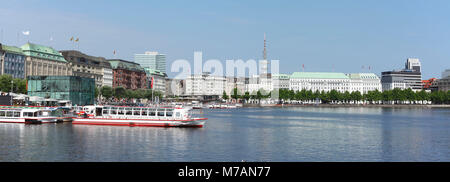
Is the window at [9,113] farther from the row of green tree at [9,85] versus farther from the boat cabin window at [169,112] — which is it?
the row of green tree at [9,85]

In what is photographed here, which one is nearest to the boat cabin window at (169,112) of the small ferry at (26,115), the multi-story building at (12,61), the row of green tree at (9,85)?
the small ferry at (26,115)

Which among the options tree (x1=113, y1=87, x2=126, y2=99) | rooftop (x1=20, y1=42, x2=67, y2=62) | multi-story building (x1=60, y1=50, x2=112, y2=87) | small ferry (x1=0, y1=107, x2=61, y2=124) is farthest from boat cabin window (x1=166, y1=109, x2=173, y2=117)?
multi-story building (x1=60, y1=50, x2=112, y2=87)

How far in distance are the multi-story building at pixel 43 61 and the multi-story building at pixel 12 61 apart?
10.3ft

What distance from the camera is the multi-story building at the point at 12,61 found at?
141500 mm

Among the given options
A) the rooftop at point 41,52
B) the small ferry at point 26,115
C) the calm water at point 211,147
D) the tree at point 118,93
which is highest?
the rooftop at point 41,52

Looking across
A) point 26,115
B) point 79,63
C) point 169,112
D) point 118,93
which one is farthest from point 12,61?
point 169,112

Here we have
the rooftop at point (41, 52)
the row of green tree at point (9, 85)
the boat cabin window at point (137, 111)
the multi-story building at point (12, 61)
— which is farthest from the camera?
the rooftop at point (41, 52)

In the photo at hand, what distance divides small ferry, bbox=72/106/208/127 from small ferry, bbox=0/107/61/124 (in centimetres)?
546

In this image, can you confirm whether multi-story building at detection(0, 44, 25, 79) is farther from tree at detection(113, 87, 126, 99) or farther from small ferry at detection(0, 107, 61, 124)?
small ferry at detection(0, 107, 61, 124)
